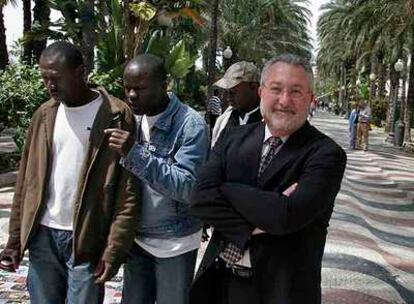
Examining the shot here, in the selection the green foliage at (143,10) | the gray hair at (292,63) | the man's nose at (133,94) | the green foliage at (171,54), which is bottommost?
the man's nose at (133,94)

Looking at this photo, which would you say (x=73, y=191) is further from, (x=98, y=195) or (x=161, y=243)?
(x=161, y=243)

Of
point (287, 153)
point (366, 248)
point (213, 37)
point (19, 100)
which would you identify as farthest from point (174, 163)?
point (213, 37)

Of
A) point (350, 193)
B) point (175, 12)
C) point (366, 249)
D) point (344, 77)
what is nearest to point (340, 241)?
point (366, 249)

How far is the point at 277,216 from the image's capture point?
1999 mm

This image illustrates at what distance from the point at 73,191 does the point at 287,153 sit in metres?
0.91

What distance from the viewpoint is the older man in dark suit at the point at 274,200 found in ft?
6.68

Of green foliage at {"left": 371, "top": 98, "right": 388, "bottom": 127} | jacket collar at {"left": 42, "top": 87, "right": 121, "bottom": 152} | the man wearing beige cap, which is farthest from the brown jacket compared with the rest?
green foliage at {"left": 371, "top": 98, "right": 388, "bottom": 127}

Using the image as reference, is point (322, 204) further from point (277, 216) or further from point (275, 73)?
point (275, 73)

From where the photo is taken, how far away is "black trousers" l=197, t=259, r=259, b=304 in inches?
82.8

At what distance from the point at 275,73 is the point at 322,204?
1.61ft

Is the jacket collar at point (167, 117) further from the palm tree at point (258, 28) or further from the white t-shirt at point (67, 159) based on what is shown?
the palm tree at point (258, 28)

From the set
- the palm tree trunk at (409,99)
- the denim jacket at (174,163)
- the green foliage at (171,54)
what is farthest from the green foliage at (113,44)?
the palm tree trunk at (409,99)

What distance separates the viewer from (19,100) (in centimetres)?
1025

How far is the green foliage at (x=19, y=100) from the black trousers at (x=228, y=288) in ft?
27.8
